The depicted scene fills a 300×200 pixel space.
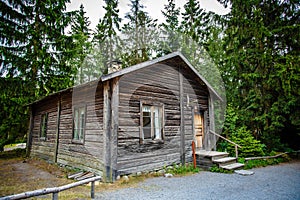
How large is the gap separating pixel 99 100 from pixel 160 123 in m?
2.58

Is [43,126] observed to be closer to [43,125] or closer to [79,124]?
[43,125]

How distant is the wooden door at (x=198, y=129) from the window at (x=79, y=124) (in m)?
5.35

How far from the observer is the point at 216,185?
592cm

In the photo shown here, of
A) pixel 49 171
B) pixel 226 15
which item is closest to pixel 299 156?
pixel 226 15

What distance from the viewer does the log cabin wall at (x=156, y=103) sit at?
6.85m

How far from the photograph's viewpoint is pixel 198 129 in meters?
10.1

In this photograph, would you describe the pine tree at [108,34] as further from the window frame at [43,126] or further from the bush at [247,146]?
the bush at [247,146]

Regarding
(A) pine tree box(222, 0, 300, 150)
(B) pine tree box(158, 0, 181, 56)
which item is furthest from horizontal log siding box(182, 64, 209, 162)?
(B) pine tree box(158, 0, 181, 56)

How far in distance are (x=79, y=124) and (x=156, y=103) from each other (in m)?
3.28

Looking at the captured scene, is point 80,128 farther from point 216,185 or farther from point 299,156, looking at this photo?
point 299,156

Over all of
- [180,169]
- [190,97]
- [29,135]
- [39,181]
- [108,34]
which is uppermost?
[108,34]

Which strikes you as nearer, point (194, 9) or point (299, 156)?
point (299, 156)

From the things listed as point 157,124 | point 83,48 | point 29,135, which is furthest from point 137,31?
point 157,124

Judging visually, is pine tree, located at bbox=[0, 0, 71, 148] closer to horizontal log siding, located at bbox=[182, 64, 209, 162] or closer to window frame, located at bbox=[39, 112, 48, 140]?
window frame, located at bbox=[39, 112, 48, 140]
